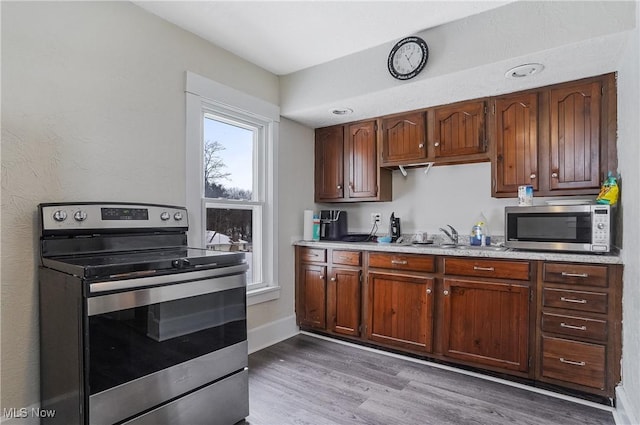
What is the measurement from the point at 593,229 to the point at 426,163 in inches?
52.7

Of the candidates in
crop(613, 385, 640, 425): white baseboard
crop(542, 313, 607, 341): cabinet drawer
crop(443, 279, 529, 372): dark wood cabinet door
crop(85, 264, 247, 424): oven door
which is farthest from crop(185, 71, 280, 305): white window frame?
crop(613, 385, 640, 425): white baseboard

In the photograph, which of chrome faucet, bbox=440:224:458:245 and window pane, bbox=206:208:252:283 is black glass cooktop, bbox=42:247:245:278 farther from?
chrome faucet, bbox=440:224:458:245

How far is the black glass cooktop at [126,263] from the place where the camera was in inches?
59.0

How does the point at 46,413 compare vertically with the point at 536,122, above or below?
below

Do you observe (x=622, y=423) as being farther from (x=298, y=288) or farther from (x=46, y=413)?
(x=46, y=413)

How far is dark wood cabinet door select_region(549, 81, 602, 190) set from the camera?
2408 mm

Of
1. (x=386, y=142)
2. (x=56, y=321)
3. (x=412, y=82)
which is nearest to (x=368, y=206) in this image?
(x=386, y=142)

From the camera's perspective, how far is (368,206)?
3.82m

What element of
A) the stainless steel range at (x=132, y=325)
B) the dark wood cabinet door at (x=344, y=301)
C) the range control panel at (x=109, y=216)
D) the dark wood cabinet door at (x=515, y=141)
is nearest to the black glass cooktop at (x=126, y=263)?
the stainless steel range at (x=132, y=325)

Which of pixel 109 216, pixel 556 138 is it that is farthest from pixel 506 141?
pixel 109 216

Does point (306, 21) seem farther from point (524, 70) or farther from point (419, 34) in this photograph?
point (524, 70)

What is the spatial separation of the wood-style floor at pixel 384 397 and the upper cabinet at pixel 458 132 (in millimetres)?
1730

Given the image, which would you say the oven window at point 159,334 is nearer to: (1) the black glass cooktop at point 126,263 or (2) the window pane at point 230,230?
(1) the black glass cooktop at point 126,263

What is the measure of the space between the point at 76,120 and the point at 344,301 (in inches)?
96.4
